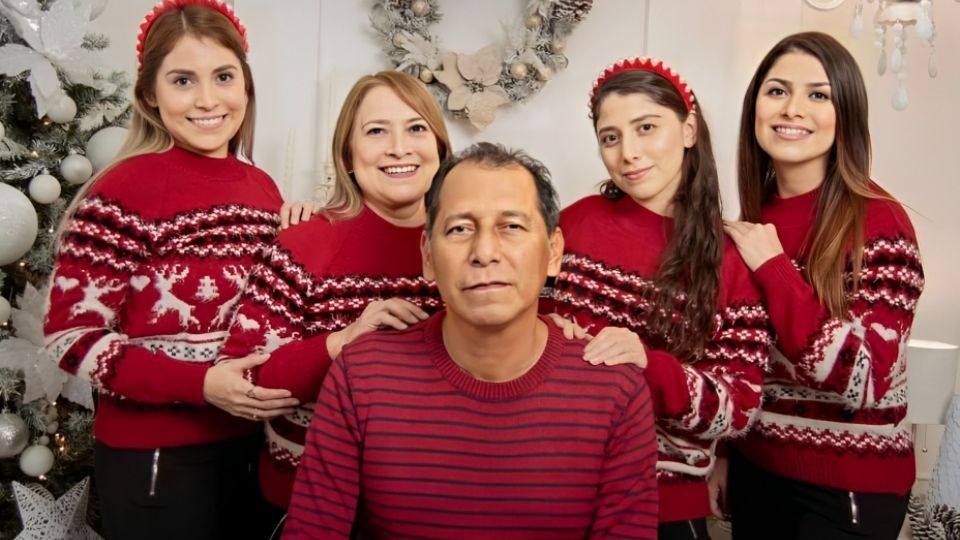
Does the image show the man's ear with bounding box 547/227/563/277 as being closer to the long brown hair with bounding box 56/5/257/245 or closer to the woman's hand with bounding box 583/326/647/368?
the woman's hand with bounding box 583/326/647/368

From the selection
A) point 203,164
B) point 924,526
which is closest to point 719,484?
point 924,526

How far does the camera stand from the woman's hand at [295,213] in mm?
1890

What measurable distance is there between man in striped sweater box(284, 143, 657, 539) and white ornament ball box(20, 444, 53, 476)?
145cm

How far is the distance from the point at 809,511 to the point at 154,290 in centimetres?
152

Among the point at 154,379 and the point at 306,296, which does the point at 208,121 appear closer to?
the point at 306,296

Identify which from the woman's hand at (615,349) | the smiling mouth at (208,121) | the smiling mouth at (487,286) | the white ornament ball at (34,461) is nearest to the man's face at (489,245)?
the smiling mouth at (487,286)

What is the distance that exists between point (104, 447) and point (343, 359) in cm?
74

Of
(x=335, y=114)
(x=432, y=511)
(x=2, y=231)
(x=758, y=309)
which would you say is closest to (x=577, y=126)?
(x=335, y=114)

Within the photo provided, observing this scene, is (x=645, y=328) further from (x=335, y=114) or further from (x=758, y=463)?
(x=335, y=114)

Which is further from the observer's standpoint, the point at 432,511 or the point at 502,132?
the point at 502,132

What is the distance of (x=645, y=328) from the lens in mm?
1762

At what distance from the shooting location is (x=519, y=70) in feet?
11.8

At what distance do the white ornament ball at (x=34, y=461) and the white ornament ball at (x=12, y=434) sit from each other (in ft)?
0.10

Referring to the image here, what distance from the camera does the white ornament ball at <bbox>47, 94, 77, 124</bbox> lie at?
2484 millimetres
